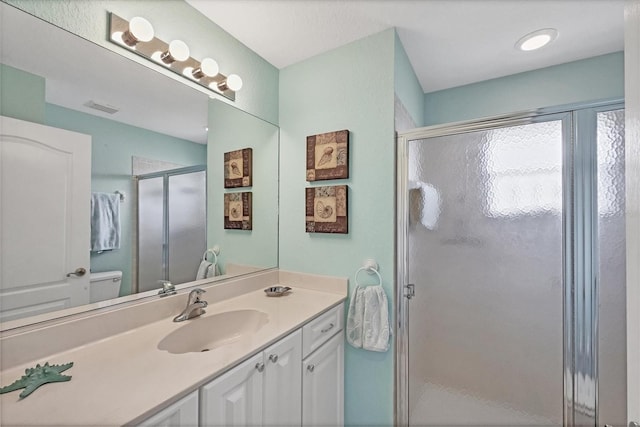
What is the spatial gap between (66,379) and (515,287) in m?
1.70

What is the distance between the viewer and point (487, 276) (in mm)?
1301

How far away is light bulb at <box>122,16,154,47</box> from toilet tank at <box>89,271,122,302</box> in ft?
3.11

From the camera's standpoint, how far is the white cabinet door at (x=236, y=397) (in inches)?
29.7

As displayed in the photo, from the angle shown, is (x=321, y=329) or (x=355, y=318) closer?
(x=321, y=329)

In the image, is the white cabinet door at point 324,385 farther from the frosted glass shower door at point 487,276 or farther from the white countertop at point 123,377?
the frosted glass shower door at point 487,276

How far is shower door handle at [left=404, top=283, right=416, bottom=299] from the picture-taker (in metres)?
1.47

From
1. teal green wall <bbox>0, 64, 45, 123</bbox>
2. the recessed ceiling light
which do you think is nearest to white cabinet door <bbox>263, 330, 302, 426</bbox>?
teal green wall <bbox>0, 64, 45, 123</bbox>

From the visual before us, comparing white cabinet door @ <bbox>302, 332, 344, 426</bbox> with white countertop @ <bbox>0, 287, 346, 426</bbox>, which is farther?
white cabinet door @ <bbox>302, 332, 344, 426</bbox>

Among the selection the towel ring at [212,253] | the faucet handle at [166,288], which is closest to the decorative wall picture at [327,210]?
the towel ring at [212,253]

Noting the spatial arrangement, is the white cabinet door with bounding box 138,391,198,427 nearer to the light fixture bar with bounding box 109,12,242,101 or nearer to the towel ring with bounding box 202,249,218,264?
the towel ring with bounding box 202,249,218,264

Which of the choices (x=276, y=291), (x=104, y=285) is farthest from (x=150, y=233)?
(x=276, y=291)

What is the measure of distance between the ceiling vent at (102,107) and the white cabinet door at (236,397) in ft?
3.57

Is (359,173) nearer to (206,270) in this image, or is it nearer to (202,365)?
(206,270)

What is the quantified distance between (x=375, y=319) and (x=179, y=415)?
1002mm
